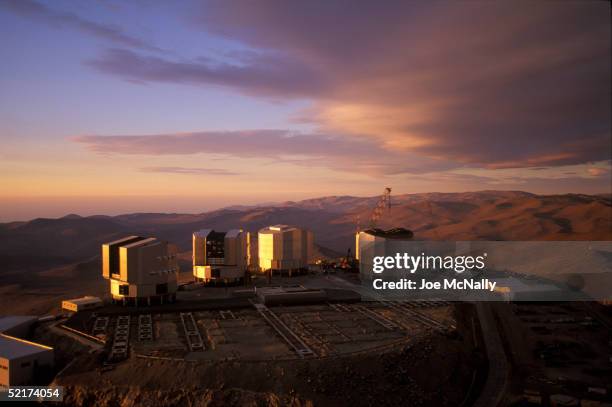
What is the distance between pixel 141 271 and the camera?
36188 mm

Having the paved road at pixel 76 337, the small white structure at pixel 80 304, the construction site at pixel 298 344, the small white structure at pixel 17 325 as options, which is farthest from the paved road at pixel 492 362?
the small white structure at pixel 17 325

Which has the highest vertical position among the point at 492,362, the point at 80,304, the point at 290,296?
the point at 80,304

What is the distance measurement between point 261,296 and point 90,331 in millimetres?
13139

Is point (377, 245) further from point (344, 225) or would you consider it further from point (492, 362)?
point (344, 225)

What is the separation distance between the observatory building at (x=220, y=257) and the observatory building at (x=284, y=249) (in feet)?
12.7

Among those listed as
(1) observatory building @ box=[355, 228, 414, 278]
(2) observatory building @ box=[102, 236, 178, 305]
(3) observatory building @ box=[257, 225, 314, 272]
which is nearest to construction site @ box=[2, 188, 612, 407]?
(2) observatory building @ box=[102, 236, 178, 305]

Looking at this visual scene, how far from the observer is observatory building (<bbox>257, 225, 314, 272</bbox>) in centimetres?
5038

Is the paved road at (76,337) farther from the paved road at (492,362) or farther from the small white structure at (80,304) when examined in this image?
the paved road at (492,362)

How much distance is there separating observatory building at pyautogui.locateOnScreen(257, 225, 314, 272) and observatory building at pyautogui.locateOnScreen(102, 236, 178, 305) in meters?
14.3

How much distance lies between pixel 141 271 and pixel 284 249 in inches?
691

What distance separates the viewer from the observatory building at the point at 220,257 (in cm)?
4581

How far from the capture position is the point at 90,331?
98.6 feet

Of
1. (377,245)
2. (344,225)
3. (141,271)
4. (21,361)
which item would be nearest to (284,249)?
(377,245)

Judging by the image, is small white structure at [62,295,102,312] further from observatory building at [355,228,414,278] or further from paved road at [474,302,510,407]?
paved road at [474,302,510,407]
